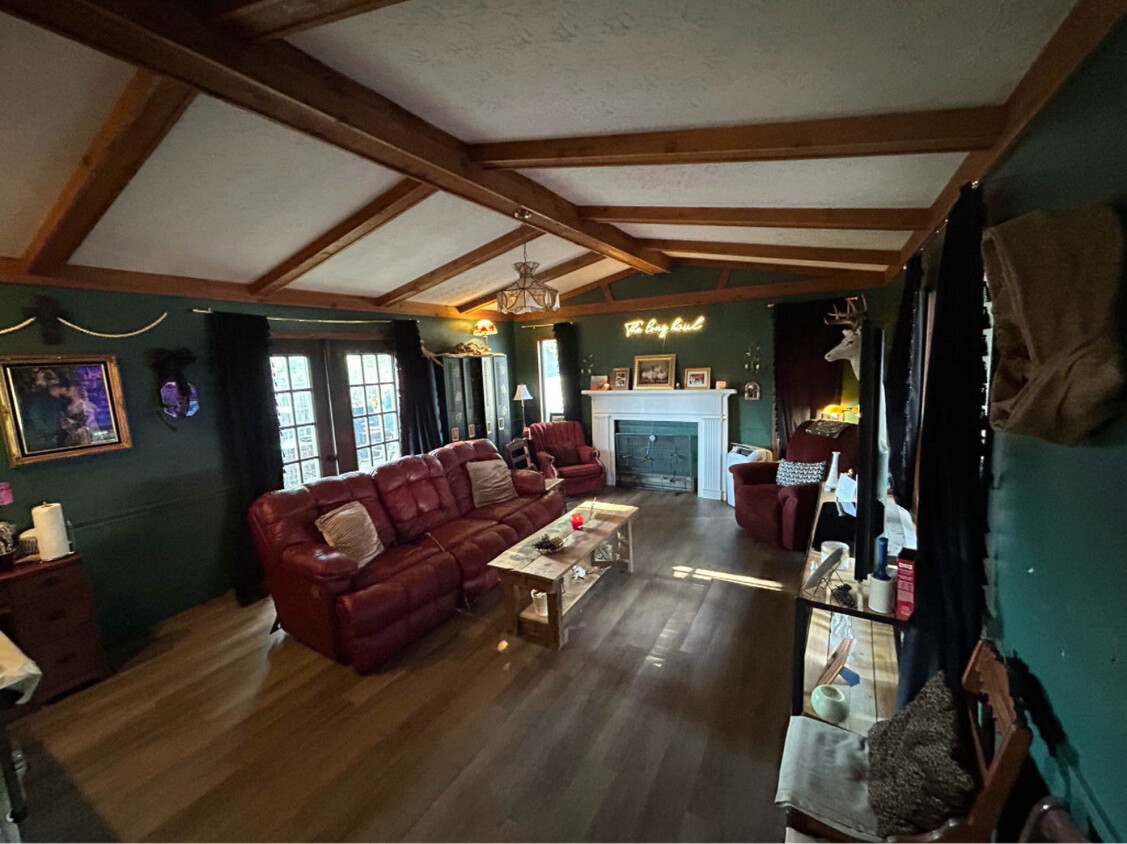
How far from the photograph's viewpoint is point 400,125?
77.0 inches

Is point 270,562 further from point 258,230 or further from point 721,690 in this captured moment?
point 721,690

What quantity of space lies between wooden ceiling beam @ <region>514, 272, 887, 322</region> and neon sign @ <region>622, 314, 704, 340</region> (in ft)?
0.55

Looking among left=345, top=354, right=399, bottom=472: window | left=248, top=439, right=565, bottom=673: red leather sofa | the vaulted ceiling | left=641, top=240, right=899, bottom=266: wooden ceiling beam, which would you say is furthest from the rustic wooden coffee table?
left=641, top=240, right=899, bottom=266: wooden ceiling beam

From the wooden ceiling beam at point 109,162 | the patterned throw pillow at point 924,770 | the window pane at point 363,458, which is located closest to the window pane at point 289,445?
the window pane at point 363,458

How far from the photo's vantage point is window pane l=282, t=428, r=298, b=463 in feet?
13.0

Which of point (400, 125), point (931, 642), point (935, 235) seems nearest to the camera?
point (931, 642)

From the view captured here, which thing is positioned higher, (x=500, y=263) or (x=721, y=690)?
(x=500, y=263)

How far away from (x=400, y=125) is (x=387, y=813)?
280cm

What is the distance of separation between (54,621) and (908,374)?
4.51 metres

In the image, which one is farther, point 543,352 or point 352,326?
point 543,352

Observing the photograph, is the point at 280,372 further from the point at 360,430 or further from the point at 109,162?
the point at 109,162

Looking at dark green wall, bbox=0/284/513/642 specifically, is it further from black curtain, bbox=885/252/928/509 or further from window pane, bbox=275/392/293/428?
black curtain, bbox=885/252/928/509

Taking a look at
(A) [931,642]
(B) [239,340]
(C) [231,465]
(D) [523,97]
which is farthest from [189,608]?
(A) [931,642]

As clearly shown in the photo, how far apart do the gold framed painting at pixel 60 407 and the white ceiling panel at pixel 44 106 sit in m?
0.86
